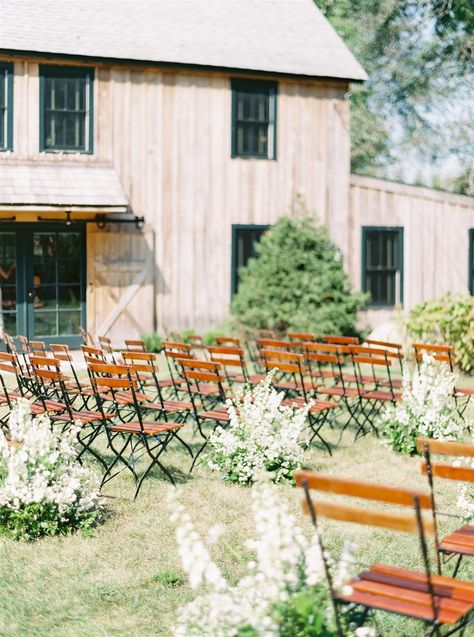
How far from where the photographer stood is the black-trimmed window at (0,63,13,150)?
17.3m

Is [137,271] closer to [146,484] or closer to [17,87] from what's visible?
[17,87]

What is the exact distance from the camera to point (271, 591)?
14.8ft

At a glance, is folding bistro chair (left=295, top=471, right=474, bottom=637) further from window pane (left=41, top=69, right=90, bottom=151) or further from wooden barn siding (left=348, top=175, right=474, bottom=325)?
wooden barn siding (left=348, top=175, right=474, bottom=325)

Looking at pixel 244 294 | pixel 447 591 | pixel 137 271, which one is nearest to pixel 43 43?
pixel 137 271

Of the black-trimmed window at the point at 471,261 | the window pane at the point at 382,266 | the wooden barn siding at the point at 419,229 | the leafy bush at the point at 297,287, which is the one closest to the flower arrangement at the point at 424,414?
the leafy bush at the point at 297,287

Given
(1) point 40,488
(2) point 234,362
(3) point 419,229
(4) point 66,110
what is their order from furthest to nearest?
(3) point 419,229, (4) point 66,110, (2) point 234,362, (1) point 40,488

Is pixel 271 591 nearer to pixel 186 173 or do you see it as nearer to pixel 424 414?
pixel 424 414

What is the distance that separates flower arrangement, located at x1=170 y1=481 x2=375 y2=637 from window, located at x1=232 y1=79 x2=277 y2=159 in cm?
1504

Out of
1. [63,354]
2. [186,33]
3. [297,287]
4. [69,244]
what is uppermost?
[186,33]

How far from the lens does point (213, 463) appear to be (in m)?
8.96

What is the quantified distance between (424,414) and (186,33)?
11685 millimetres

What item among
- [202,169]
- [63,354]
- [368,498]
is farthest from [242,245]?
[368,498]

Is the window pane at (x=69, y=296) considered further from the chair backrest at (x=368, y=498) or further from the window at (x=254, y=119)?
the chair backrest at (x=368, y=498)

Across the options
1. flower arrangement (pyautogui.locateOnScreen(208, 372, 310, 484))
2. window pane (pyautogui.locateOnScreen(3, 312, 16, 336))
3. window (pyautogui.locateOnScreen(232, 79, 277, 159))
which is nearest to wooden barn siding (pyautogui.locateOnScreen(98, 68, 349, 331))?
window (pyautogui.locateOnScreen(232, 79, 277, 159))
